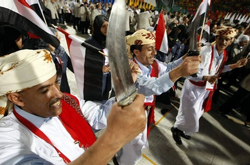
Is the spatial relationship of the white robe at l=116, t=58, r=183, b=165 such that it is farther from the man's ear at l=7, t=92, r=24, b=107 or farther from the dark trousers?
the dark trousers

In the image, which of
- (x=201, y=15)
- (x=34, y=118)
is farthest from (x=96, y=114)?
(x=201, y=15)

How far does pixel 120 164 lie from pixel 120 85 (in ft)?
7.30

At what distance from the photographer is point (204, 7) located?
172cm

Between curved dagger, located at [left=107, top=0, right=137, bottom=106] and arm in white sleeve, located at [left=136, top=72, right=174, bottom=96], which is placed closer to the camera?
curved dagger, located at [left=107, top=0, right=137, bottom=106]

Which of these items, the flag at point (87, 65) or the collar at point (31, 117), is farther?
the flag at point (87, 65)

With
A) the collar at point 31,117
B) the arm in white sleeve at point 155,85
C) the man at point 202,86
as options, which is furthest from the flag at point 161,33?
the collar at point 31,117

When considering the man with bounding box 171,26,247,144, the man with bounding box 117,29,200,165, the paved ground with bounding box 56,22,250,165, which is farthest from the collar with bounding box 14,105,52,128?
the man with bounding box 171,26,247,144

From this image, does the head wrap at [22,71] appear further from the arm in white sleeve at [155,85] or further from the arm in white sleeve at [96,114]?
the arm in white sleeve at [155,85]

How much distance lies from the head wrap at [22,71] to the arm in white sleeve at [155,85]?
978mm

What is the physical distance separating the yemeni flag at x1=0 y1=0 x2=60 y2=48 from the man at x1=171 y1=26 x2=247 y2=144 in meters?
2.36

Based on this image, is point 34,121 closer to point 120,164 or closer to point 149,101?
point 149,101

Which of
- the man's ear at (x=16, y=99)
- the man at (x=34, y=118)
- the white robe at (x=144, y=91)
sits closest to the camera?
the man at (x=34, y=118)

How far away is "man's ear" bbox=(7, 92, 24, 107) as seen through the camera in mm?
960

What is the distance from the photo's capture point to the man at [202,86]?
8.38 ft
